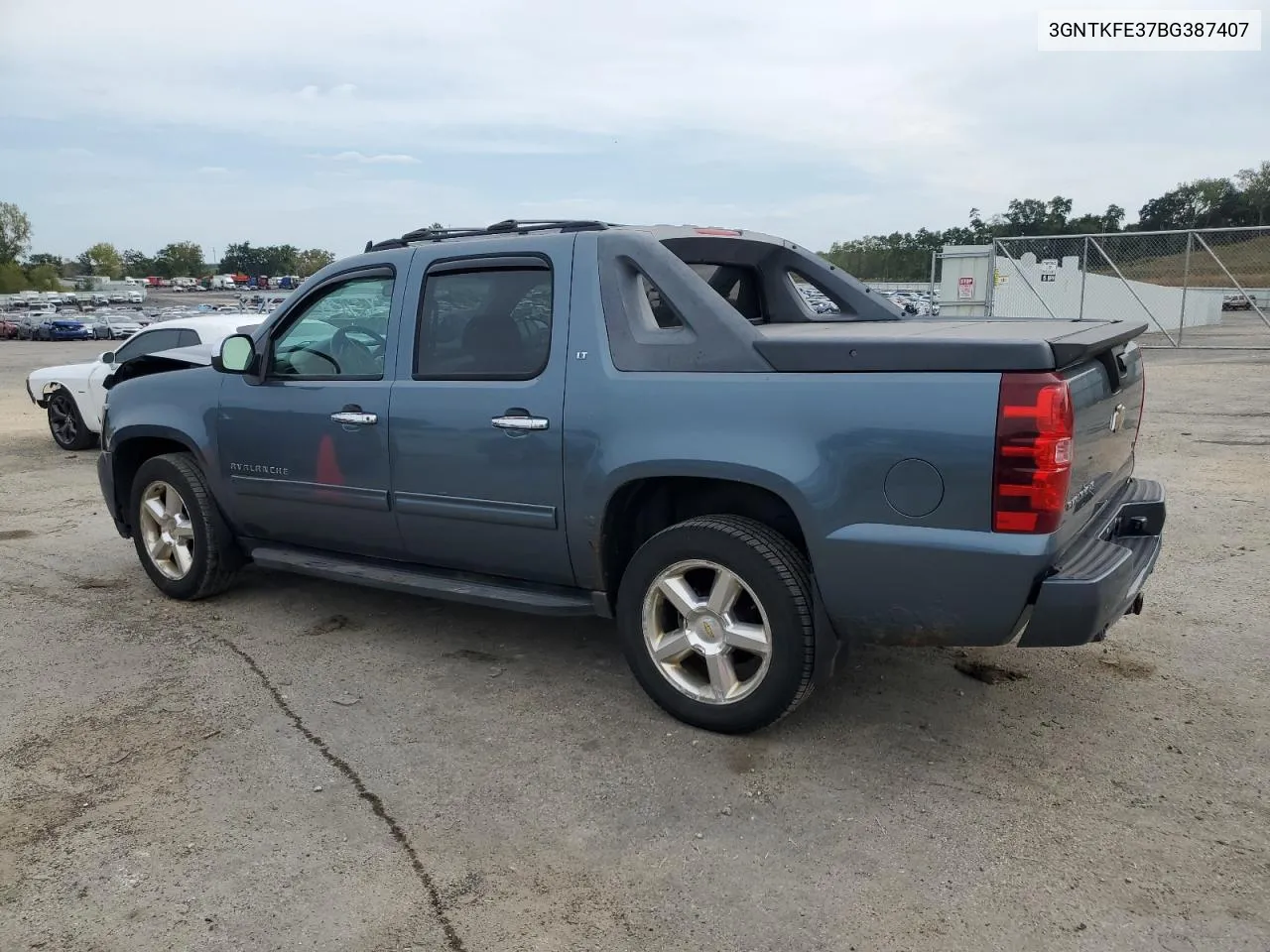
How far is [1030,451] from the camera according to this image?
285cm

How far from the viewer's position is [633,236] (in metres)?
3.78

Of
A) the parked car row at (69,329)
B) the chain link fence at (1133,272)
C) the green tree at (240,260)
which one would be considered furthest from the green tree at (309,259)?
the chain link fence at (1133,272)

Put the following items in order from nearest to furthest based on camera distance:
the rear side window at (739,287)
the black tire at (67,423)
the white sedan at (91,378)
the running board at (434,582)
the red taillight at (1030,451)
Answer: the red taillight at (1030,451) → the running board at (434,582) → the rear side window at (739,287) → the white sedan at (91,378) → the black tire at (67,423)

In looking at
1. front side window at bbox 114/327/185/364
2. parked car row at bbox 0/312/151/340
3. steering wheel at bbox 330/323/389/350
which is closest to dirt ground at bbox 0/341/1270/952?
steering wheel at bbox 330/323/389/350

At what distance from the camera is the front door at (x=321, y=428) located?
4363 millimetres

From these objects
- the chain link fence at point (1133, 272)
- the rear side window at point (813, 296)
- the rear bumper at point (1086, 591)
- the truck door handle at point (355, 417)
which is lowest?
the rear bumper at point (1086, 591)

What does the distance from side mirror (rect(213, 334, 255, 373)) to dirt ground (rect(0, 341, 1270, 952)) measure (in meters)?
1.28

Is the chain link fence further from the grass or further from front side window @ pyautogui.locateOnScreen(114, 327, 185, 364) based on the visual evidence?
front side window @ pyautogui.locateOnScreen(114, 327, 185, 364)

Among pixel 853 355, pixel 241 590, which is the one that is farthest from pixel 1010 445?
pixel 241 590

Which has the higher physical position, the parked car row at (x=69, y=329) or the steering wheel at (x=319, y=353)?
the steering wheel at (x=319, y=353)

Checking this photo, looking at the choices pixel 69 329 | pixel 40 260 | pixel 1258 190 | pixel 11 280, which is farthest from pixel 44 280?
pixel 1258 190

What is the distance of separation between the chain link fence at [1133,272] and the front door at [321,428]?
16215mm

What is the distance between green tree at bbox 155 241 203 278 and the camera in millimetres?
156500

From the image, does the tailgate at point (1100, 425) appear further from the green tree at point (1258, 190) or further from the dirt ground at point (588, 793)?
the green tree at point (1258, 190)
